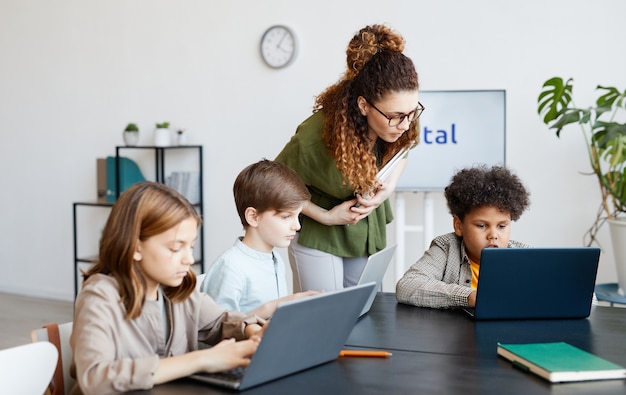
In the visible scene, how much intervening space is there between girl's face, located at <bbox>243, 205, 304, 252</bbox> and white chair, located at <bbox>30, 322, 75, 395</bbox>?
58 centimetres

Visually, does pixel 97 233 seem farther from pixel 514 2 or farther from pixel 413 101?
pixel 413 101

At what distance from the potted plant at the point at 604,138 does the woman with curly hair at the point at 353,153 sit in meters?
1.40

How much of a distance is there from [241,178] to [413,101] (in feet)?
1.85

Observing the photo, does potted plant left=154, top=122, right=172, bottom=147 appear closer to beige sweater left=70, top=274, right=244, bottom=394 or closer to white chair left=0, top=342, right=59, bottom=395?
beige sweater left=70, top=274, right=244, bottom=394

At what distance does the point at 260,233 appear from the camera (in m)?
2.22

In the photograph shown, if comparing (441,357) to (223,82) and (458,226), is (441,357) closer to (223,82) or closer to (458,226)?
(458,226)

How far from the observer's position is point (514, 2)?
420 centimetres

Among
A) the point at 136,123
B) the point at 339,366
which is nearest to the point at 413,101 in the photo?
the point at 339,366

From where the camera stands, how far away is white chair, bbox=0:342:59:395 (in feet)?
4.94

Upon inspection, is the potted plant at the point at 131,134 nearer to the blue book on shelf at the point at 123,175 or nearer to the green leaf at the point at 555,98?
the blue book on shelf at the point at 123,175

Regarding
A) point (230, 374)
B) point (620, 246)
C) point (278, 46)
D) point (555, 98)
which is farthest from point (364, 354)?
point (278, 46)

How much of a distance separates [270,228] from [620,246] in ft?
7.17

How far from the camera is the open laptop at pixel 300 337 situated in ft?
4.69

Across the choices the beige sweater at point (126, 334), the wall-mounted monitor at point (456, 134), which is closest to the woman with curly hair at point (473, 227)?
the beige sweater at point (126, 334)
